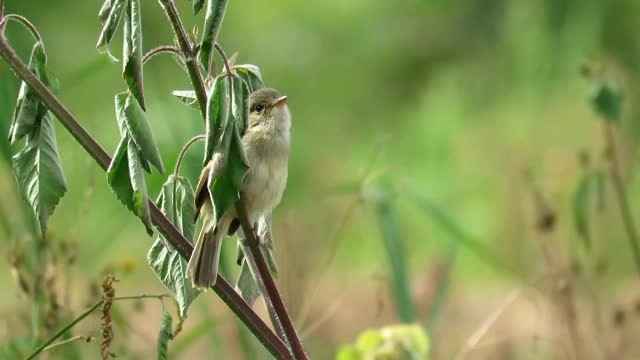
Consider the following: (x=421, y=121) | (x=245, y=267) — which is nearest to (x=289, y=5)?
(x=421, y=121)

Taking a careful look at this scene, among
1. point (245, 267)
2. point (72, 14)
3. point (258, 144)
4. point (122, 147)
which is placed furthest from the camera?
point (72, 14)

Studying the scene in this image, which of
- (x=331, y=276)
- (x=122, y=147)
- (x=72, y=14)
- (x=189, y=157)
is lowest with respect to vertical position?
(x=331, y=276)

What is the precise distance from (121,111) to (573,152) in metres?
4.53

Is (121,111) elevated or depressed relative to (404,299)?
elevated

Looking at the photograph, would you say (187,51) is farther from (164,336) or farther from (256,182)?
(256,182)

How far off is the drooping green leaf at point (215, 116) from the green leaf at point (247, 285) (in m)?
0.42

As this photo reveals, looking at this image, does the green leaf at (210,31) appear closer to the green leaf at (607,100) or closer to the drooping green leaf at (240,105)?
the drooping green leaf at (240,105)

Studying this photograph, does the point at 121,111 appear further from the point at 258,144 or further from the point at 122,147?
the point at 258,144

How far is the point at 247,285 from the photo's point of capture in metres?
1.90

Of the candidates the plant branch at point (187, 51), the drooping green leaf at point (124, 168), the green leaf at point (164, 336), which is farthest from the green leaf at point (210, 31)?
the green leaf at point (164, 336)

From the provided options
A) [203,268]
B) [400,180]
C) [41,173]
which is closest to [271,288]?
[203,268]

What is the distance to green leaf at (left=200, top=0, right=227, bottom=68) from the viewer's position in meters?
1.48

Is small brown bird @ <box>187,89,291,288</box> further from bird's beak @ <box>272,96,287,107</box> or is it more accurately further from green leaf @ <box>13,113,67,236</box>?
green leaf @ <box>13,113,67,236</box>

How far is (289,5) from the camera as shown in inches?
324
